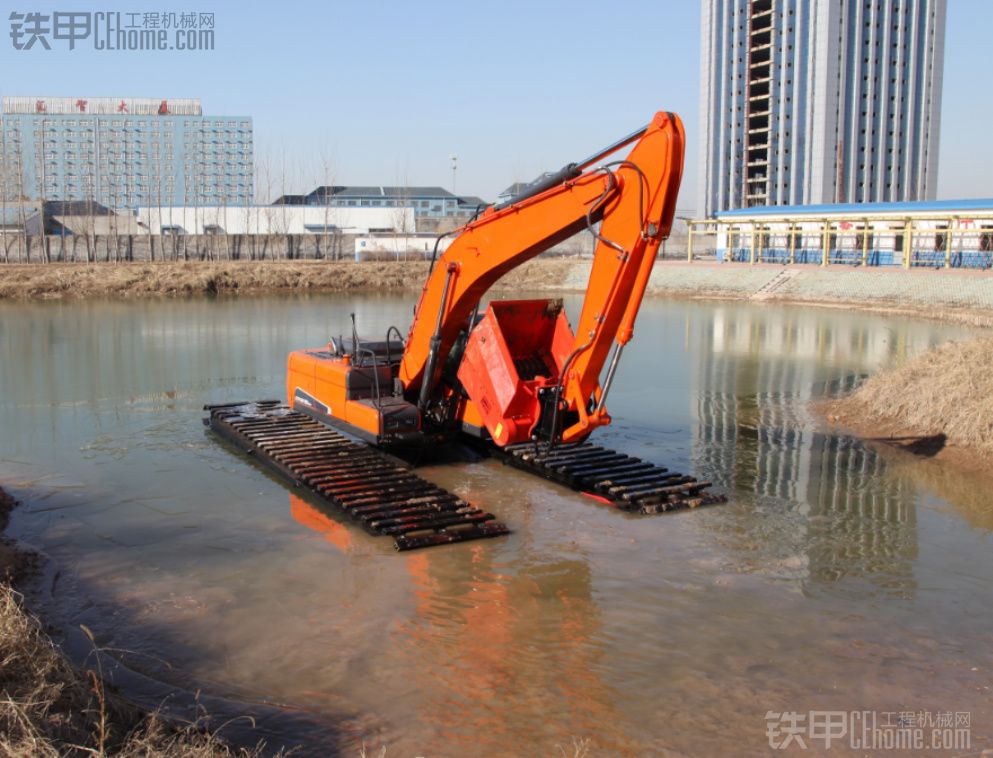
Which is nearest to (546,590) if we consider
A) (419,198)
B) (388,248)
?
(388,248)

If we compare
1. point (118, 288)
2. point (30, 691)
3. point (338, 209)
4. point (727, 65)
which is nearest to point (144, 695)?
point (30, 691)

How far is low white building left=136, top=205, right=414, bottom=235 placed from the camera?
6994cm

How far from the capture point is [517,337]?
10.9 meters

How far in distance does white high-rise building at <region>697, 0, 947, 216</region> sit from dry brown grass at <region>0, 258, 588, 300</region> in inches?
1832

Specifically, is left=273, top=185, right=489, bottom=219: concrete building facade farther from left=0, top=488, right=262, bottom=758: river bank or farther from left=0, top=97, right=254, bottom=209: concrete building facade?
A: left=0, top=488, right=262, bottom=758: river bank

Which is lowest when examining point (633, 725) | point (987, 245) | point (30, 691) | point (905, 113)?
point (633, 725)

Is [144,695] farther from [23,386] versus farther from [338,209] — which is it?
[338,209]

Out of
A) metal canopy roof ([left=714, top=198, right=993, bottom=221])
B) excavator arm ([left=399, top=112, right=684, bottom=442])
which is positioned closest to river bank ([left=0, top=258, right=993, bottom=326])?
metal canopy roof ([left=714, top=198, right=993, bottom=221])

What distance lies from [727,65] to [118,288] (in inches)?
2745

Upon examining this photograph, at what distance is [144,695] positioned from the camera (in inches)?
227

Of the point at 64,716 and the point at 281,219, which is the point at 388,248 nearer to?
the point at 281,219

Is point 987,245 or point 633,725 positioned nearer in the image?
point 633,725

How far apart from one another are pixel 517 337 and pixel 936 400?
6.25 m

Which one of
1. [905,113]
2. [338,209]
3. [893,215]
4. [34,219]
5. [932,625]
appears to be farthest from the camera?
[905,113]
